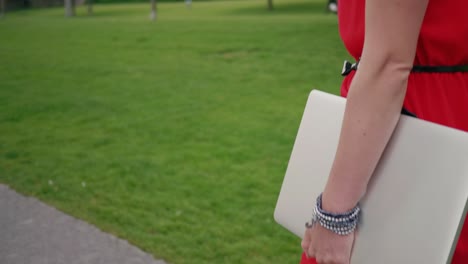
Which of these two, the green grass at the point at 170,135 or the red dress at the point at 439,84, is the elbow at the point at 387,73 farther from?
the green grass at the point at 170,135

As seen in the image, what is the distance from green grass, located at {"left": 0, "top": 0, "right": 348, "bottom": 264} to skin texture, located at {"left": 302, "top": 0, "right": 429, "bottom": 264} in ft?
8.11

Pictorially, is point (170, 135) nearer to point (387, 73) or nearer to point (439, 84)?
point (439, 84)

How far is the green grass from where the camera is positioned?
158 inches

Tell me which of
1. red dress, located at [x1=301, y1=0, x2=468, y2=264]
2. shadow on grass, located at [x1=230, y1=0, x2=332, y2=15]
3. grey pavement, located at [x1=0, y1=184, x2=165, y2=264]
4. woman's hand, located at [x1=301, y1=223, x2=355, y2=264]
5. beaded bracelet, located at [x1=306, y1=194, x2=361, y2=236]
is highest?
red dress, located at [x1=301, y1=0, x2=468, y2=264]

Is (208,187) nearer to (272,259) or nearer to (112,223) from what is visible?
(112,223)

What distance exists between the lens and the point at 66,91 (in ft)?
29.5

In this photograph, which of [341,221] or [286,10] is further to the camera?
[286,10]

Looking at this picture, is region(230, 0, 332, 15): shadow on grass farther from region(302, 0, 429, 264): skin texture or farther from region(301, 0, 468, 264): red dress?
region(302, 0, 429, 264): skin texture

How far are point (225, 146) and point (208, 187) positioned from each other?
3.96 ft

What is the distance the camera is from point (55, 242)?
3617 millimetres

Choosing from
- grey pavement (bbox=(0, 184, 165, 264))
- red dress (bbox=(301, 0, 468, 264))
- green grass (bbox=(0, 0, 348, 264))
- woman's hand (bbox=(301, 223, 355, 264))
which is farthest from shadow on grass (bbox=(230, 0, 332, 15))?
woman's hand (bbox=(301, 223, 355, 264))

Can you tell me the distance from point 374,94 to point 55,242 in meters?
2.97

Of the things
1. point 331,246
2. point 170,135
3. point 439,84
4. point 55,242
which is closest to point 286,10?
point 170,135

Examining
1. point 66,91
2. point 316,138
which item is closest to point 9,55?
point 66,91
